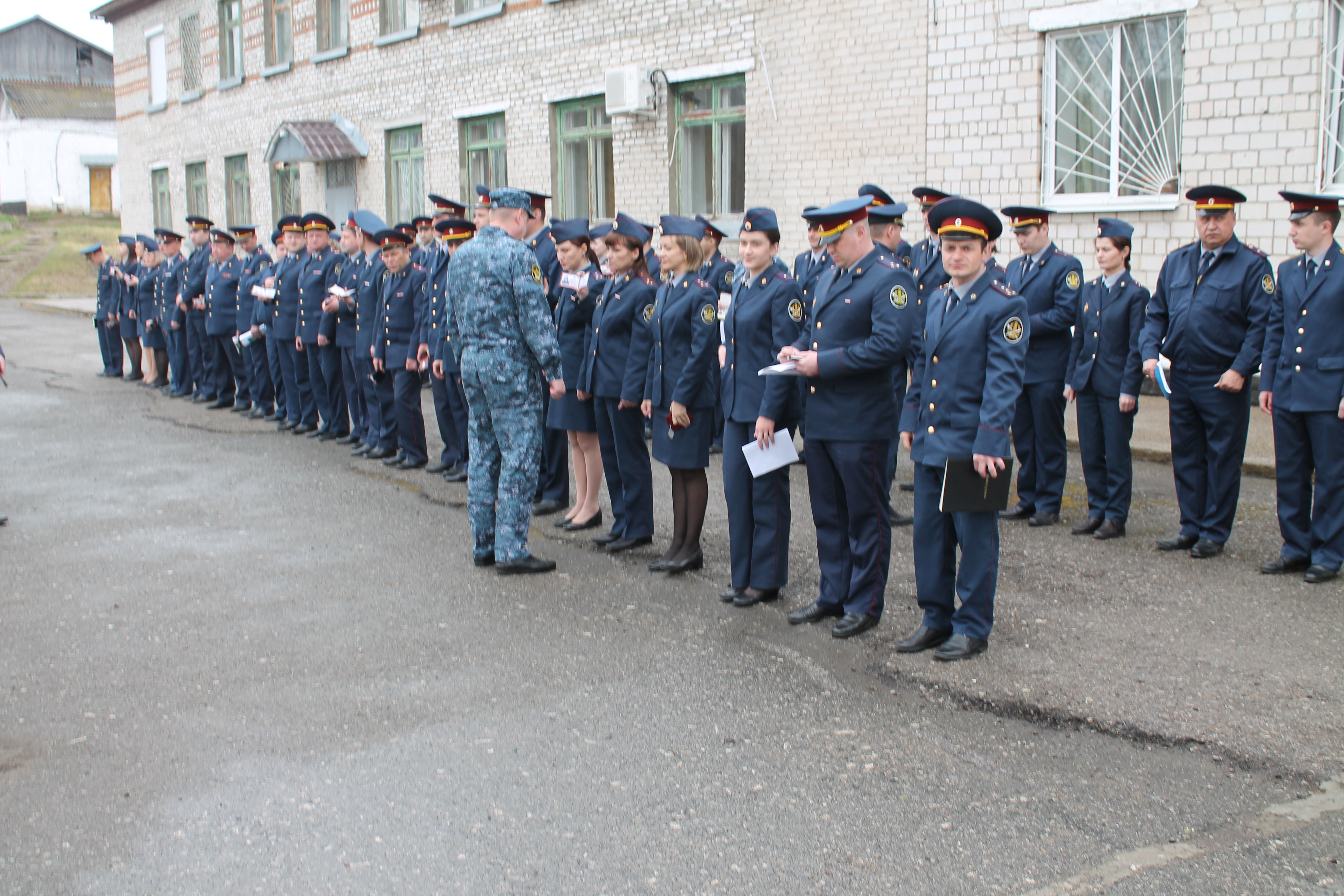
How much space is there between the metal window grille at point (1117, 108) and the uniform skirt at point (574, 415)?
660cm

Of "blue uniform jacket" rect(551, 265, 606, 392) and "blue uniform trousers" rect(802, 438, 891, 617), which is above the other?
"blue uniform jacket" rect(551, 265, 606, 392)

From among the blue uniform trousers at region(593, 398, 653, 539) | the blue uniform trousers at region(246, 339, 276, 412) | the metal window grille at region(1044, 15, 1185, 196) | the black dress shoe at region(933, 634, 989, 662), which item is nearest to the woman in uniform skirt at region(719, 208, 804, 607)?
the black dress shoe at region(933, 634, 989, 662)

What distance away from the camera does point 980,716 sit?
444cm

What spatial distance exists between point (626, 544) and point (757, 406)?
1.65 meters

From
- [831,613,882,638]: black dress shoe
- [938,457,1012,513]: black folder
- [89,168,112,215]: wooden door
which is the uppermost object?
[89,168,112,215]: wooden door

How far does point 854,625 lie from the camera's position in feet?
17.8

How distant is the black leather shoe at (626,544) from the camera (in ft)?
23.2

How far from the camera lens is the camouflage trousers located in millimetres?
6547

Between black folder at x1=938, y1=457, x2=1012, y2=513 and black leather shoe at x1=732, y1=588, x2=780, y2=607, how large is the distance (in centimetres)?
128

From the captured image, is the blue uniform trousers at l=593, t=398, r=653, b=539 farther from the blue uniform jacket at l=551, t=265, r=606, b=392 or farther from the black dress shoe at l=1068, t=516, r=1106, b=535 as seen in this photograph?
the black dress shoe at l=1068, t=516, r=1106, b=535

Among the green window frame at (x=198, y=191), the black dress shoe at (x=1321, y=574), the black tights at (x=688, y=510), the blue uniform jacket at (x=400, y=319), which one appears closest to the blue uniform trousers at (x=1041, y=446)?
the black dress shoe at (x=1321, y=574)

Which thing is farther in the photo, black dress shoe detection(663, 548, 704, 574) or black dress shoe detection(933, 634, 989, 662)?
black dress shoe detection(663, 548, 704, 574)

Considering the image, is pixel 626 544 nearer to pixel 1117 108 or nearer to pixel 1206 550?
pixel 1206 550

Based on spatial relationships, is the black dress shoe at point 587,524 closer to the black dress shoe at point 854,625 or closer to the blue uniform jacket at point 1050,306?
the black dress shoe at point 854,625
